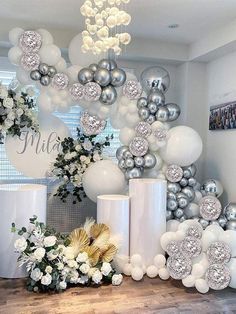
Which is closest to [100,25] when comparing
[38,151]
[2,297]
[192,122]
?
[38,151]

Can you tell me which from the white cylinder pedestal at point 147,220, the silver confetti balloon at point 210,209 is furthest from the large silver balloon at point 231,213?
the white cylinder pedestal at point 147,220

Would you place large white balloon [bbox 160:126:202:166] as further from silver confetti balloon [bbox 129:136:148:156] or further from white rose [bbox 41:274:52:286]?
white rose [bbox 41:274:52:286]

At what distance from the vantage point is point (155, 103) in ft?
12.5

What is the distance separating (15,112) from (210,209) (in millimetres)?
2368

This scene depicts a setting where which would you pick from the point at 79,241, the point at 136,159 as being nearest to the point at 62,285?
the point at 79,241

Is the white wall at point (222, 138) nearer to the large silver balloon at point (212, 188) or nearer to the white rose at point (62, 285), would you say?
the large silver balloon at point (212, 188)

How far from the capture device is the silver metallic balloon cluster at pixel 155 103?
12.5ft

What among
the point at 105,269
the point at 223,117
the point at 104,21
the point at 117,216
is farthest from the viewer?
the point at 223,117

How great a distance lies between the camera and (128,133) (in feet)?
12.6

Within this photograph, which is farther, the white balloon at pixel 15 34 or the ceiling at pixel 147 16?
the white balloon at pixel 15 34

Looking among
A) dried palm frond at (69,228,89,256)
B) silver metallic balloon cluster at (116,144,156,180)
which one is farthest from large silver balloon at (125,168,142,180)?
dried palm frond at (69,228,89,256)

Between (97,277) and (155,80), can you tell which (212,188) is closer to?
(155,80)

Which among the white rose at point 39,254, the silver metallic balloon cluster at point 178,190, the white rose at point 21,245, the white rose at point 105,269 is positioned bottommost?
the white rose at point 105,269

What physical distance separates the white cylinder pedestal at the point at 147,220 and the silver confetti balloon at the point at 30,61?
1.65 m
